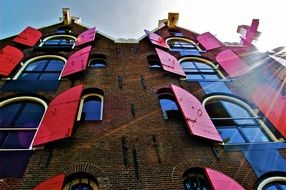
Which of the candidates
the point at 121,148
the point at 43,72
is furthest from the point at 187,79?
the point at 43,72

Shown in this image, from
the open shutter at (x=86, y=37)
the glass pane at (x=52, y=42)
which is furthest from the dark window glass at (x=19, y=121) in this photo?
the glass pane at (x=52, y=42)

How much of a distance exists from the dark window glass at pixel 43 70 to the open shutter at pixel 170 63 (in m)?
4.11

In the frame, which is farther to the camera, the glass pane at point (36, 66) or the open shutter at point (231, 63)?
the open shutter at point (231, 63)

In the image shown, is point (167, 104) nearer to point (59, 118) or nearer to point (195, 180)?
point (195, 180)

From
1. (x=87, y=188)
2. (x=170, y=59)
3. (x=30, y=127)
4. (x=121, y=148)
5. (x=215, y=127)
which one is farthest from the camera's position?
(x=170, y=59)

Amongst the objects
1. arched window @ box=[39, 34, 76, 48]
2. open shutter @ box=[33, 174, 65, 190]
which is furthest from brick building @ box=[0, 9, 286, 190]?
arched window @ box=[39, 34, 76, 48]

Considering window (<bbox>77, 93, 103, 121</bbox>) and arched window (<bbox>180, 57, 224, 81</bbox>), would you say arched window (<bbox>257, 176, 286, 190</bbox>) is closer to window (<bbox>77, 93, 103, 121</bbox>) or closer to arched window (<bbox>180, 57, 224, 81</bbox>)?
window (<bbox>77, 93, 103, 121</bbox>)

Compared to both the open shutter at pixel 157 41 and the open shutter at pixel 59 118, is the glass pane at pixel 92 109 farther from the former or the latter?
the open shutter at pixel 157 41

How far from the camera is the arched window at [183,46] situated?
14.1m

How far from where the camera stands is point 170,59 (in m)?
12.4

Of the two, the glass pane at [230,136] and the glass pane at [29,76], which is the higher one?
the glass pane at [29,76]

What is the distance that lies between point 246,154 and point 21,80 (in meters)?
7.84

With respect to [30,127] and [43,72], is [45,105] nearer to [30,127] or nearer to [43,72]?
[30,127]

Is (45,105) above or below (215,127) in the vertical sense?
above
